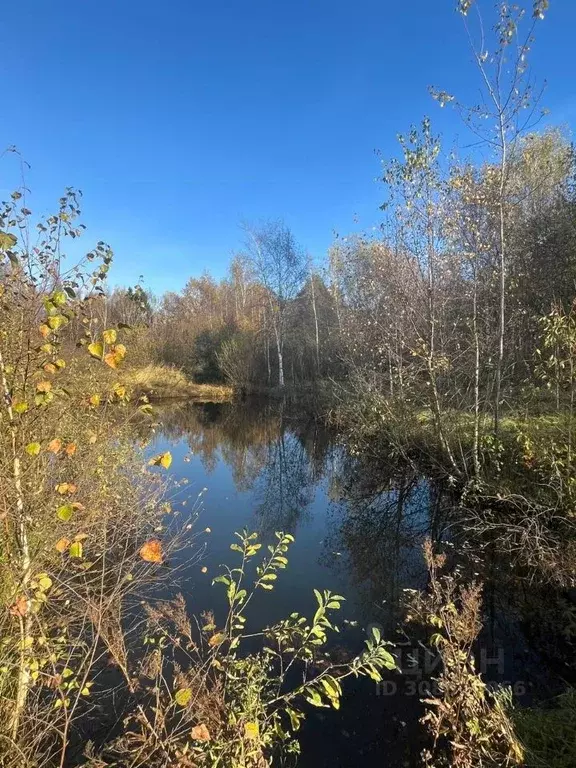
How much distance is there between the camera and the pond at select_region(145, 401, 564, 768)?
3393mm

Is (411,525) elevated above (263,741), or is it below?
below

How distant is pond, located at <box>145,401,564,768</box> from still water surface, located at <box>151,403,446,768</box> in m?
0.01

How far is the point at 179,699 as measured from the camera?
1978mm

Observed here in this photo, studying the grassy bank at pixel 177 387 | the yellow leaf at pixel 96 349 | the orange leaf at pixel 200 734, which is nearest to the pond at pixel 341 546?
the orange leaf at pixel 200 734

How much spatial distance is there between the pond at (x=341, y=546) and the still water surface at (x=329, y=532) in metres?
0.01

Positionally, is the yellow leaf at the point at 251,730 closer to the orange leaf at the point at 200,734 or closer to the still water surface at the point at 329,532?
the orange leaf at the point at 200,734

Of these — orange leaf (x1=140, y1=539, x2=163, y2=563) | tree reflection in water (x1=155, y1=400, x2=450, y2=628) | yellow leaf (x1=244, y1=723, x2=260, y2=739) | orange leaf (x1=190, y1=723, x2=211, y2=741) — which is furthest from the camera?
tree reflection in water (x1=155, y1=400, x2=450, y2=628)

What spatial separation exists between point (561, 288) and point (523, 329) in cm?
264

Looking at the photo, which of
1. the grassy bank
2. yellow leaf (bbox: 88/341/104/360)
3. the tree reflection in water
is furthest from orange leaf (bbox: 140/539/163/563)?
the grassy bank

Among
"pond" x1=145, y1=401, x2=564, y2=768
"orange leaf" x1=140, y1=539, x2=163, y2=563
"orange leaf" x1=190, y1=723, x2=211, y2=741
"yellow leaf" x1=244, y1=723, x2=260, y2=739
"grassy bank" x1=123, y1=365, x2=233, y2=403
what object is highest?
"grassy bank" x1=123, y1=365, x2=233, y2=403

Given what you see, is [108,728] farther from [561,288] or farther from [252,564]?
[561,288]

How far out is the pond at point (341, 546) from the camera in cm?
339

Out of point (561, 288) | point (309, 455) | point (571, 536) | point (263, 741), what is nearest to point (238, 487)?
point (309, 455)

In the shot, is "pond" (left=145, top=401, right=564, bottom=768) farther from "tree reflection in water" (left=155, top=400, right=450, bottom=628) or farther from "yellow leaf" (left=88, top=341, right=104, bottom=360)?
"yellow leaf" (left=88, top=341, right=104, bottom=360)
